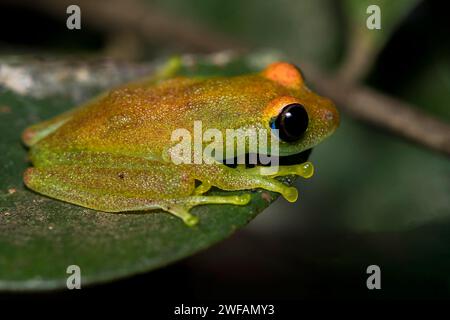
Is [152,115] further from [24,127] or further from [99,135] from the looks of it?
[24,127]

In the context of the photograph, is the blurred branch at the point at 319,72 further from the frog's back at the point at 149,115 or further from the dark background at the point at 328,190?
the frog's back at the point at 149,115

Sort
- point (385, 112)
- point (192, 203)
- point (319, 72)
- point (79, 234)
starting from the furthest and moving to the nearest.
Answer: point (319, 72) < point (385, 112) < point (192, 203) < point (79, 234)

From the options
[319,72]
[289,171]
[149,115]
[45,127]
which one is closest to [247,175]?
[289,171]

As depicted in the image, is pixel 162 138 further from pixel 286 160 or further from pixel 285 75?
pixel 285 75

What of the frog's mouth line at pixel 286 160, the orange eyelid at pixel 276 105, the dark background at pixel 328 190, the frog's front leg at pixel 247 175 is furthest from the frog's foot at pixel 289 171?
the dark background at pixel 328 190

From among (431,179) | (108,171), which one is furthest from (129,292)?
(431,179)

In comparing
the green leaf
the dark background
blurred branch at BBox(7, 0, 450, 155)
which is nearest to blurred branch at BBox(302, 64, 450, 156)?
blurred branch at BBox(7, 0, 450, 155)
